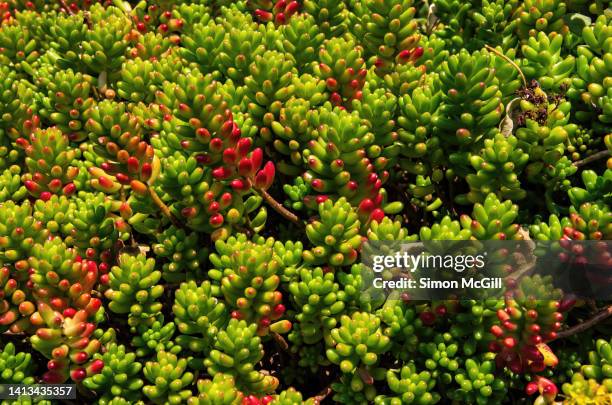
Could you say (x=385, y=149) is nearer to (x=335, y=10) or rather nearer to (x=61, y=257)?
(x=335, y=10)

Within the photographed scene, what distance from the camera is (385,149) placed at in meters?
A: 2.06

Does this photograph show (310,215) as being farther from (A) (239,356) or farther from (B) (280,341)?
(A) (239,356)

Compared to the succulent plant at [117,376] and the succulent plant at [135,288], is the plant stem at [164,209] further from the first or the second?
the succulent plant at [117,376]

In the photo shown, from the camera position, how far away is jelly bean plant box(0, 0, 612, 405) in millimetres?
1772

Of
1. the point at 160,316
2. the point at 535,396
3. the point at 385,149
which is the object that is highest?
the point at 385,149

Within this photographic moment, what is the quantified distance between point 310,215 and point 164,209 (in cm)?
48

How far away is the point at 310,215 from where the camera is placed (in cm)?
208

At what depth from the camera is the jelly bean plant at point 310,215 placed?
1.77 meters

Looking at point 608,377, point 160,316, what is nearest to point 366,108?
point 160,316

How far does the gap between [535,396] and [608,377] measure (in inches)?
10.0

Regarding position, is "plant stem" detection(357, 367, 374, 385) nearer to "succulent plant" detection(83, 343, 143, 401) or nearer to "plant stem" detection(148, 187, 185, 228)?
"succulent plant" detection(83, 343, 143, 401)

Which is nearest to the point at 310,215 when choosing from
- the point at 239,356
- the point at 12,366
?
the point at 239,356

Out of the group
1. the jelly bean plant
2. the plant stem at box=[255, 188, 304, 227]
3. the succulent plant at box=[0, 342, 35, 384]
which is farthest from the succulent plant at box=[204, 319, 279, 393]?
A: the succulent plant at box=[0, 342, 35, 384]

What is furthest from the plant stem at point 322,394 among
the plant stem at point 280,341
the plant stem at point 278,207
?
the plant stem at point 278,207
